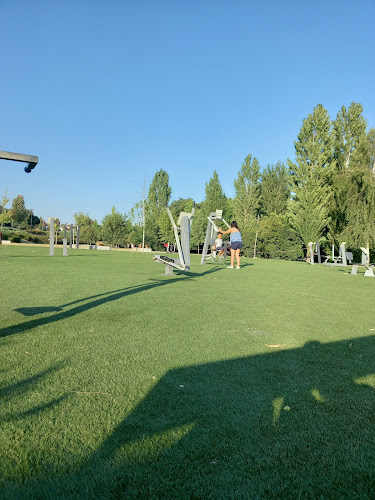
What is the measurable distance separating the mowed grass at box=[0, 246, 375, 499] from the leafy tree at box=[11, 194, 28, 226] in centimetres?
7687

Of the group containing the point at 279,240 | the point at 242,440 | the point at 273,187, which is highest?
the point at 273,187

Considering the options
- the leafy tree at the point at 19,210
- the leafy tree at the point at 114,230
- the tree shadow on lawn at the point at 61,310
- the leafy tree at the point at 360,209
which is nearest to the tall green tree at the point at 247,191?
the leafy tree at the point at 114,230

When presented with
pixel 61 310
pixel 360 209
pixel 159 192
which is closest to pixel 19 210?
pixel 159 192

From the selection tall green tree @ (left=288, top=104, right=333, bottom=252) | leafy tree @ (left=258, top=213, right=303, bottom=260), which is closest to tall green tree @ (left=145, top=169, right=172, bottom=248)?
leafy tree @ (left=258, top=213, right=303, bottom=260)

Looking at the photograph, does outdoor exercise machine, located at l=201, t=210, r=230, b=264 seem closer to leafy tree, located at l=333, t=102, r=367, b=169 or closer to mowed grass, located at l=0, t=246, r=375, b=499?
mowed grass, located at l=0, t=246, r=375, b=499

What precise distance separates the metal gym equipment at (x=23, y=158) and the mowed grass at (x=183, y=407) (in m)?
2.00

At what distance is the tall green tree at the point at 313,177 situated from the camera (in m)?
36.7

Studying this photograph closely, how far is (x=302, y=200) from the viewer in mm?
37469

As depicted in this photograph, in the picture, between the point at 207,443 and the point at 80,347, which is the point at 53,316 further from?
the point at 207,443

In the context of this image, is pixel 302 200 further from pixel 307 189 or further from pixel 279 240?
pixel 279 240

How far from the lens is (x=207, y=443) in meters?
1.90

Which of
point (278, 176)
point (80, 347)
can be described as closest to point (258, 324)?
point (80, 347)

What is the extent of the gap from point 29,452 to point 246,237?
1553 inches

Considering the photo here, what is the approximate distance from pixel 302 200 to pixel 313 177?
2.72 meters
